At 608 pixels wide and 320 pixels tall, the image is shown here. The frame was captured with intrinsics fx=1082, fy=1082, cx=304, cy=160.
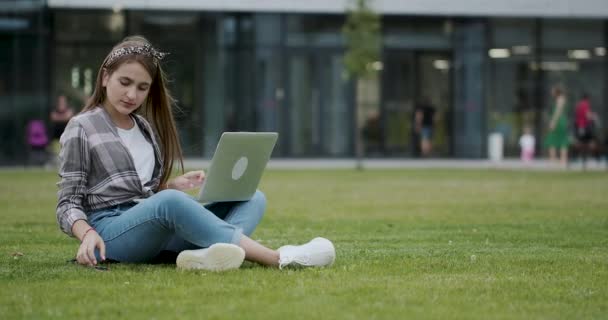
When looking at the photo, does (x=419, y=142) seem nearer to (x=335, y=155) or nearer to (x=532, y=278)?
(x=335, y=155)

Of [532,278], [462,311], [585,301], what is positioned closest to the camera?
[462,311]

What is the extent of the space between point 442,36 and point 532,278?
2593 cm

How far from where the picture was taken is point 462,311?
15.5 ft

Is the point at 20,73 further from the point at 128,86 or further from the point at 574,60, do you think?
the point at 128,86

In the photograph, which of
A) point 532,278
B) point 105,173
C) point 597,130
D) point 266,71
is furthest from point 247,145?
point 597,130

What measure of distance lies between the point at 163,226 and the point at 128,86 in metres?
0.84

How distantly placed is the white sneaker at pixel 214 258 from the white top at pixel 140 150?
0.60 m

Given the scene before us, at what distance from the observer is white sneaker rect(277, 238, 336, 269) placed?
6098mm

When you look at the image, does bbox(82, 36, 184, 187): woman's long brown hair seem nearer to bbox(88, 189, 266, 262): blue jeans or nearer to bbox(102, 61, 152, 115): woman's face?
bbox(102, 61, 152, 115): woman's face

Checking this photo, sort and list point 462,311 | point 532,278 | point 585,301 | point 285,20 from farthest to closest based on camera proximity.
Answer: point 285,20 < point 532,278 < point 585,301 < point 462,311

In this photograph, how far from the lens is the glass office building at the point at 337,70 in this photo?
97.8ft

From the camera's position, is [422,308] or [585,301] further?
[585,301]

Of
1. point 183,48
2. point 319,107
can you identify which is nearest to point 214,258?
point 183,48

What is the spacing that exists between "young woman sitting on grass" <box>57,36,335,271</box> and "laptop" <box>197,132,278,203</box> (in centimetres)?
16
